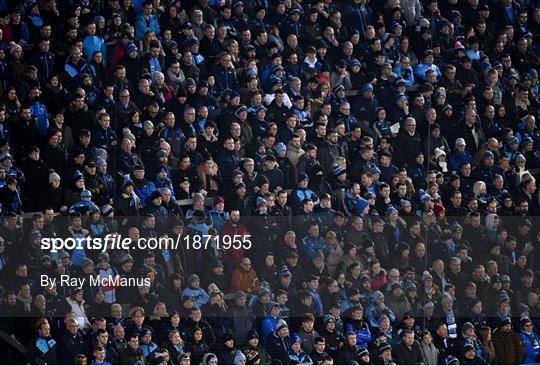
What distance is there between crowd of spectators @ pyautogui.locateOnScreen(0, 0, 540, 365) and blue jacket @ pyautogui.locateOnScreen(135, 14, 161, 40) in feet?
0.09

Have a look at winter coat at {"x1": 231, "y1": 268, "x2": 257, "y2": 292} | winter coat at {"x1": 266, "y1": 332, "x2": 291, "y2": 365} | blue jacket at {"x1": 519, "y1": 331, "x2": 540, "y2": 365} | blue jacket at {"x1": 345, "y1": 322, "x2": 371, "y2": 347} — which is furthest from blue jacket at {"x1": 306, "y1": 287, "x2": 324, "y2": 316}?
blue jacket at {"x1": 519, "y1": 331, "x2": 540, "y2": 365}

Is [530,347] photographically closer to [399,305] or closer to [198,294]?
[399,305]

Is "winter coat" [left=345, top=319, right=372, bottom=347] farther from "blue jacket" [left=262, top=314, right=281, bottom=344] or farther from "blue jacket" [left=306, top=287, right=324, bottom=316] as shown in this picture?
"blue jacket" [left=262, top=314, right=281, bottom=344]

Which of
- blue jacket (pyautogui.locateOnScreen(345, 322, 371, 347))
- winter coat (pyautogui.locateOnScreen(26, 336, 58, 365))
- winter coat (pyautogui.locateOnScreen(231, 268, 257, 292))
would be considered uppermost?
winter coat (pyautogui.locateOnScreen(231, 268, 257, 292))

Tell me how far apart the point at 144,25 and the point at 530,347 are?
506 centimetres

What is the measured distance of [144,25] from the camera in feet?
48.1

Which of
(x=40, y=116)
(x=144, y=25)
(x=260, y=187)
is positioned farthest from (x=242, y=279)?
(x=144, y=25)

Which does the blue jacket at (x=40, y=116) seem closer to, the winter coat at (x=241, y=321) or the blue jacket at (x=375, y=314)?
the winter coat at (x=241, y=321)

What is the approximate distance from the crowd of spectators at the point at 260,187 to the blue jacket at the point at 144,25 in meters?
0.03

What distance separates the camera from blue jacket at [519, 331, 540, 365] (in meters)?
Result: 14.5

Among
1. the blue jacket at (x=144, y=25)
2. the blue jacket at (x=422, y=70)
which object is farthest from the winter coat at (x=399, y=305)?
the blue jacket at (x=144, y=25)

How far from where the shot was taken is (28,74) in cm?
1373

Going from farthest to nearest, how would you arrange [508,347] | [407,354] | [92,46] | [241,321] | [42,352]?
[508,347]
[92,46]
[407,354]
[241,321]
[42,352]

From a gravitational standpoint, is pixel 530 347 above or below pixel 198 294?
below
